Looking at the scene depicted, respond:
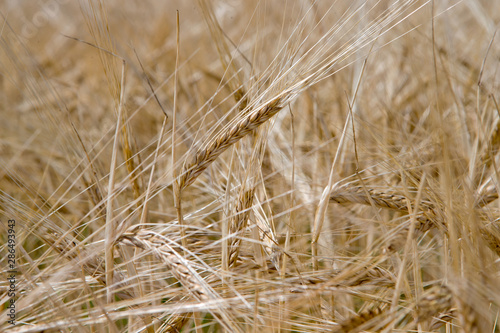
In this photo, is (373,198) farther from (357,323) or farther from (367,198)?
(357,323)

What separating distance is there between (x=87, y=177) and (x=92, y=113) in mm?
638

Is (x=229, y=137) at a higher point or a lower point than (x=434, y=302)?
higher

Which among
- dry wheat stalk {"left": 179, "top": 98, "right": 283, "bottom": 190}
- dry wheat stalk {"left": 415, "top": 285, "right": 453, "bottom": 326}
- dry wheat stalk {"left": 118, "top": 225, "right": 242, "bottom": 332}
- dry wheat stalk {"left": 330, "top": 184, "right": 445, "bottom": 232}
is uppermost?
dry wheat stalk {"left": 179, "top": 98, "right": 283, "bottom": 190}

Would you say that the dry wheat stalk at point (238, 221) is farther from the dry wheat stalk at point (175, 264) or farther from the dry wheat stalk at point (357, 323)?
the dry wheat stalk at point (357, 323)

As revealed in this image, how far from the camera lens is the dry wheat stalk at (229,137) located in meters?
0.57

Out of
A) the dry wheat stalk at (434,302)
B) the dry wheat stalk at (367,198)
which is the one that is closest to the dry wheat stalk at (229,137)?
the dry wheat stalk at (367,198)

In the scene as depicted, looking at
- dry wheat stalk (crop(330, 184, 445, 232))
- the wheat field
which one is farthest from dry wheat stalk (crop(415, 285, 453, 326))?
dry wheat stalk (crop(330, 184, 445, 232))

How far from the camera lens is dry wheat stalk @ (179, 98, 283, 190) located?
57cm

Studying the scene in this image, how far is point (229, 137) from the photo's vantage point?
571 mm

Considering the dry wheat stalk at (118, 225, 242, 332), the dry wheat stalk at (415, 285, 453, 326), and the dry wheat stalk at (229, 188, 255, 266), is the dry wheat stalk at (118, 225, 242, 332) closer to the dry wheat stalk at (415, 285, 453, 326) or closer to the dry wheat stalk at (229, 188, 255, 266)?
the dry wheat stalk at (229, 188, 255, 266)

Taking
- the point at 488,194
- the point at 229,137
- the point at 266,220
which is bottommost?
the point at 488,194

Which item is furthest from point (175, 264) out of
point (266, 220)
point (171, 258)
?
point (266, 220)

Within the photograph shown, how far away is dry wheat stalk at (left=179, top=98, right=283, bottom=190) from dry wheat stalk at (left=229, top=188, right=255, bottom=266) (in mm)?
65

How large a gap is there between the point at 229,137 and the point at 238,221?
10cm
